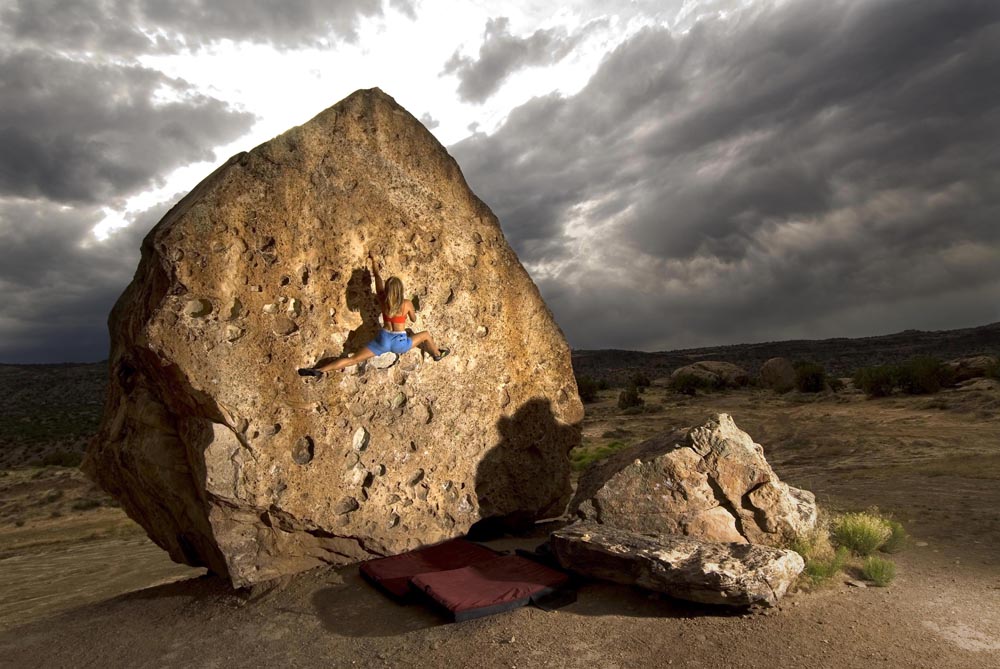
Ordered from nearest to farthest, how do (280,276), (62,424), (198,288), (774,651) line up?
1. (774,651)
2. (198,288)
3. (280,276)
4. (62,424)

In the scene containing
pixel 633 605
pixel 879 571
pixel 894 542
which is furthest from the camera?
pixel 894 542

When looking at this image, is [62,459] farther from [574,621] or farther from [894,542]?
[894,542]

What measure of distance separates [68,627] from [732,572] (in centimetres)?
530

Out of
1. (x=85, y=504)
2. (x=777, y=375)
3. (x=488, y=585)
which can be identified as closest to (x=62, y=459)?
(x=85, y=504)

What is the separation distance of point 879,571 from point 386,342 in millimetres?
4129

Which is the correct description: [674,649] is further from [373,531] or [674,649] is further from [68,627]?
[68,627]

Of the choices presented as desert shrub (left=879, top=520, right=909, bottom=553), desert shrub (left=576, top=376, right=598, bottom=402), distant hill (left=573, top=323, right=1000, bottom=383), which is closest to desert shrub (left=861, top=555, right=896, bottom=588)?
desert shrub (left=879, top=520, right=909, bottom=553)

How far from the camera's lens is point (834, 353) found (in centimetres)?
5000

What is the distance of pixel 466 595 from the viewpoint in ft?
14.9

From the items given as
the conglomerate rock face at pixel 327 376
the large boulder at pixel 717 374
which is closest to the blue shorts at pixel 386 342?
the conglomerate rock face at pixel 327 376

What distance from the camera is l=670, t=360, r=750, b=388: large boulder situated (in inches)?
1015

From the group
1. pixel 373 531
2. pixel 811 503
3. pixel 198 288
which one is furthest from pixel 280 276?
pixel 811 503

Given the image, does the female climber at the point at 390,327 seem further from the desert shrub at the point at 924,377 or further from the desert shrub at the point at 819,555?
the desert shrub at the point at 924,377

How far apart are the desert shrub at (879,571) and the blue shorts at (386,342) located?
3968 mm
